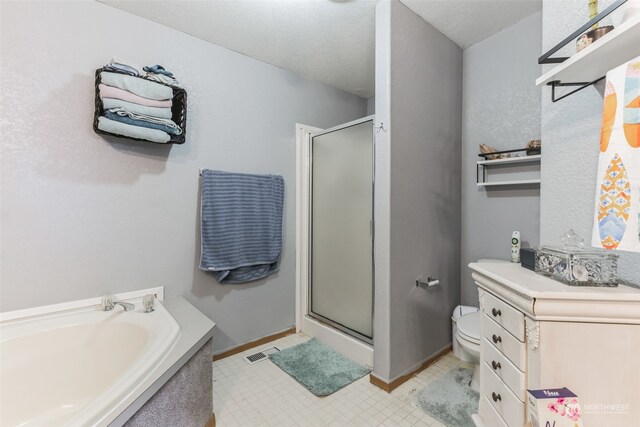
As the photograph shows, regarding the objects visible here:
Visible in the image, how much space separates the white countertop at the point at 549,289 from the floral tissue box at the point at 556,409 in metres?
0.27

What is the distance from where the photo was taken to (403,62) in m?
1.89

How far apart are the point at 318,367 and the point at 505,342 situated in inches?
56.4

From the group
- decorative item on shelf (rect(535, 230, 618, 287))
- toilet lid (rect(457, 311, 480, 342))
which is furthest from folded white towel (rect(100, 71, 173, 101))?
toilet lid (rect(457, 311, 480, 342))

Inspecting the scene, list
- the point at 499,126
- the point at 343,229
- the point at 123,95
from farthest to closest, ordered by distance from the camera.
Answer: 1. the point at 343,229
2. the point at 499,126
3. the point at 123,95

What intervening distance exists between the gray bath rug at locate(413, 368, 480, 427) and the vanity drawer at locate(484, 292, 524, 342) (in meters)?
0.82

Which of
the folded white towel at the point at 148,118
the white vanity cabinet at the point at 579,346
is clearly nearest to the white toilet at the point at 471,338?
the white vanity cabinet at the point at 579,346

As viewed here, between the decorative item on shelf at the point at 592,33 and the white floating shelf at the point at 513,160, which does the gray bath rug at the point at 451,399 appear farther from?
the decorative item on shelf at the point at 592,33

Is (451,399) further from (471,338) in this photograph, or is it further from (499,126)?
(499,126)

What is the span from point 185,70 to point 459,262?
2.58 metres

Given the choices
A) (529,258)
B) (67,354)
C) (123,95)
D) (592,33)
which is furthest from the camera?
(123,95)

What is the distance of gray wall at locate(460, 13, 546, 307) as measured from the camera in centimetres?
204

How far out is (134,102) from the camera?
1.69 m

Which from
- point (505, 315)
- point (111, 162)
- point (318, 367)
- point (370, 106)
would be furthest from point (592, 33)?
point (370, 106)

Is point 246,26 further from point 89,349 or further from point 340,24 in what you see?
point 89,349
